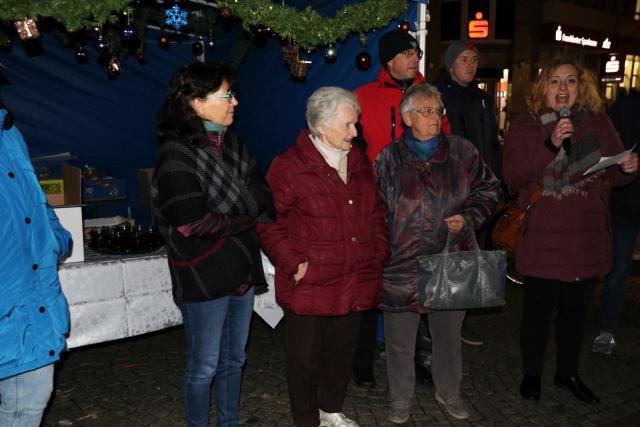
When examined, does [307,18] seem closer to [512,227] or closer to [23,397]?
[512,227]

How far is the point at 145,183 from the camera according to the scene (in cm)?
657

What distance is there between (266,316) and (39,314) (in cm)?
207

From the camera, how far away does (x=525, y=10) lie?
22203 mm

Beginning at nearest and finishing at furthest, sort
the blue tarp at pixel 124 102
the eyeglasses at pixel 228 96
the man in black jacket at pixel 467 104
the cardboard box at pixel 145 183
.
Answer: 1. the eyeglasses at pixel 228 96
2. the man in black jacket at pixel 467 104
3. the blue tarp at pixel 124 102
4. the cardboard box at pixel 145 183

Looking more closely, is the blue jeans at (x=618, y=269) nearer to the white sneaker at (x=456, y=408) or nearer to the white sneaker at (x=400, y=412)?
the white sneaker at (x=456, y=408)

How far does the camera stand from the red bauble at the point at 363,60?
15.0 feet

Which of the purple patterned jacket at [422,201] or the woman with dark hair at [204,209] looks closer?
the woman with dark hair at [204,209]

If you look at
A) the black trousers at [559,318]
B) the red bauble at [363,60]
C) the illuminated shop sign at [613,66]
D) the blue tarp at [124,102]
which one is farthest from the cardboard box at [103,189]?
the illuminated shop sign at [613,66]

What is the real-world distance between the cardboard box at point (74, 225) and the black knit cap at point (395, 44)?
2.23 metres

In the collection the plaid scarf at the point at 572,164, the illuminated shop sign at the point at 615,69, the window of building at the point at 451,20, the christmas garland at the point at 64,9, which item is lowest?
the plaid scarf at the point at 572,164

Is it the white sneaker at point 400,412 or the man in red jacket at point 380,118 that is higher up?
the man in red jacket at point 380,118

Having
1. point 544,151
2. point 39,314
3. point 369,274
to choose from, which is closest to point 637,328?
point 544,151

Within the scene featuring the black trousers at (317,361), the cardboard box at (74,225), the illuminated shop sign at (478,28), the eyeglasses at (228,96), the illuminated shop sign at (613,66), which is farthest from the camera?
the illuminated shop sign at (478,28)

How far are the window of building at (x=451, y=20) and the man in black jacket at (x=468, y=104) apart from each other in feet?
61.3
